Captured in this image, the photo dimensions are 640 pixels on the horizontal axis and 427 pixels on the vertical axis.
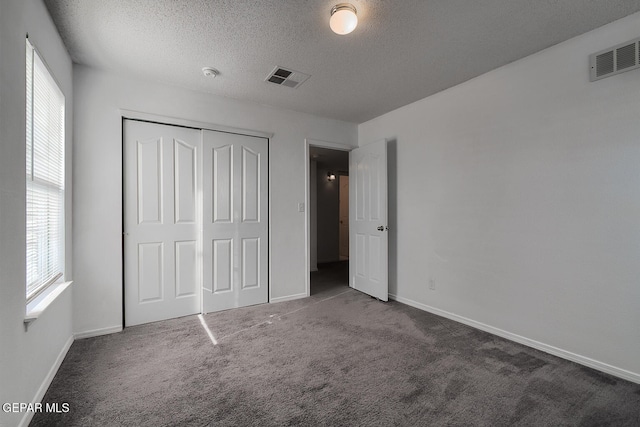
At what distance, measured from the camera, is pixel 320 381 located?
6.07ft

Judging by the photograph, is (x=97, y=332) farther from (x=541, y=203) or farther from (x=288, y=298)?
(x=541, y=203)

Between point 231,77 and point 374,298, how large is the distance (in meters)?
3.09

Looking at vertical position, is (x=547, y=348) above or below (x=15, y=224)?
below

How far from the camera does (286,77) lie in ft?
8.91

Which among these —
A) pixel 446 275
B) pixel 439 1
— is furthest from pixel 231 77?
pixel 446 275

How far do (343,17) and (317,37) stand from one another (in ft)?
1.30

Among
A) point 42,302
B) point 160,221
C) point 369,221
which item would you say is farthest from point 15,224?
point 369,221

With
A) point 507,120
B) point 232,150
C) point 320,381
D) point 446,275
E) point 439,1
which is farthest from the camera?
point 232,150

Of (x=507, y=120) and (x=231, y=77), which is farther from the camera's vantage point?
(x=231, y=77)

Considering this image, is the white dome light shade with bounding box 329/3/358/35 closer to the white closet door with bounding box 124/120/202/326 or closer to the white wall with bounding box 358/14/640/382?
the white wall with bounding box 358/14/640/382

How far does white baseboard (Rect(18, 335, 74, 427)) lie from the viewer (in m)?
1.45

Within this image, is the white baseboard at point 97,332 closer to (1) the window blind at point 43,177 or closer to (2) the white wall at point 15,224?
(1) the window blind at point 43,177

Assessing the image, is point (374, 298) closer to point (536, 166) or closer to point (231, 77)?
point (536, 166)

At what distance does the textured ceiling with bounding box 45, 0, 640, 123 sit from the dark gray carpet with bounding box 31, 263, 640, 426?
8.08ft
